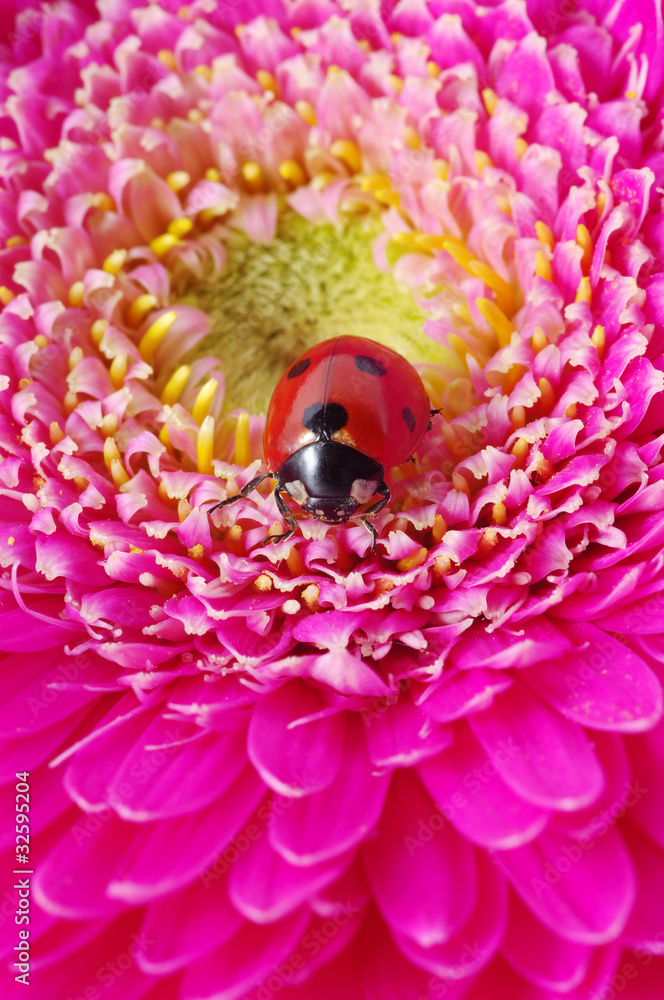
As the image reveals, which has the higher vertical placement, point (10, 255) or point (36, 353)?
point (10, 255)

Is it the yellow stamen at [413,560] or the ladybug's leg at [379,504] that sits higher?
the ladybug's leg at [379,504]

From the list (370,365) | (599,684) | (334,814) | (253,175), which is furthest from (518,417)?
(253,175)

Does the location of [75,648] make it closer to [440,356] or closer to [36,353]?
[36,353]

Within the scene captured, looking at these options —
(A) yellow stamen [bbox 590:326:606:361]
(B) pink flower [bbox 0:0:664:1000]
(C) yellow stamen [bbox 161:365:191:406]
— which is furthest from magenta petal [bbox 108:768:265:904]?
(A) yellow stamen [bbox 590:326:606:361]

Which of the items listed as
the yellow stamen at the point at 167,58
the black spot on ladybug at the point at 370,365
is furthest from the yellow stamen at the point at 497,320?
the yellow stamen at the point at 167,58

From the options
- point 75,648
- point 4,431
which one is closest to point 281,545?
point 75,648

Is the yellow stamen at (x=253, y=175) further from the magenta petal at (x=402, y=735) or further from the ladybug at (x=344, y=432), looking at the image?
the magenta petal at (x=402, y=735)
